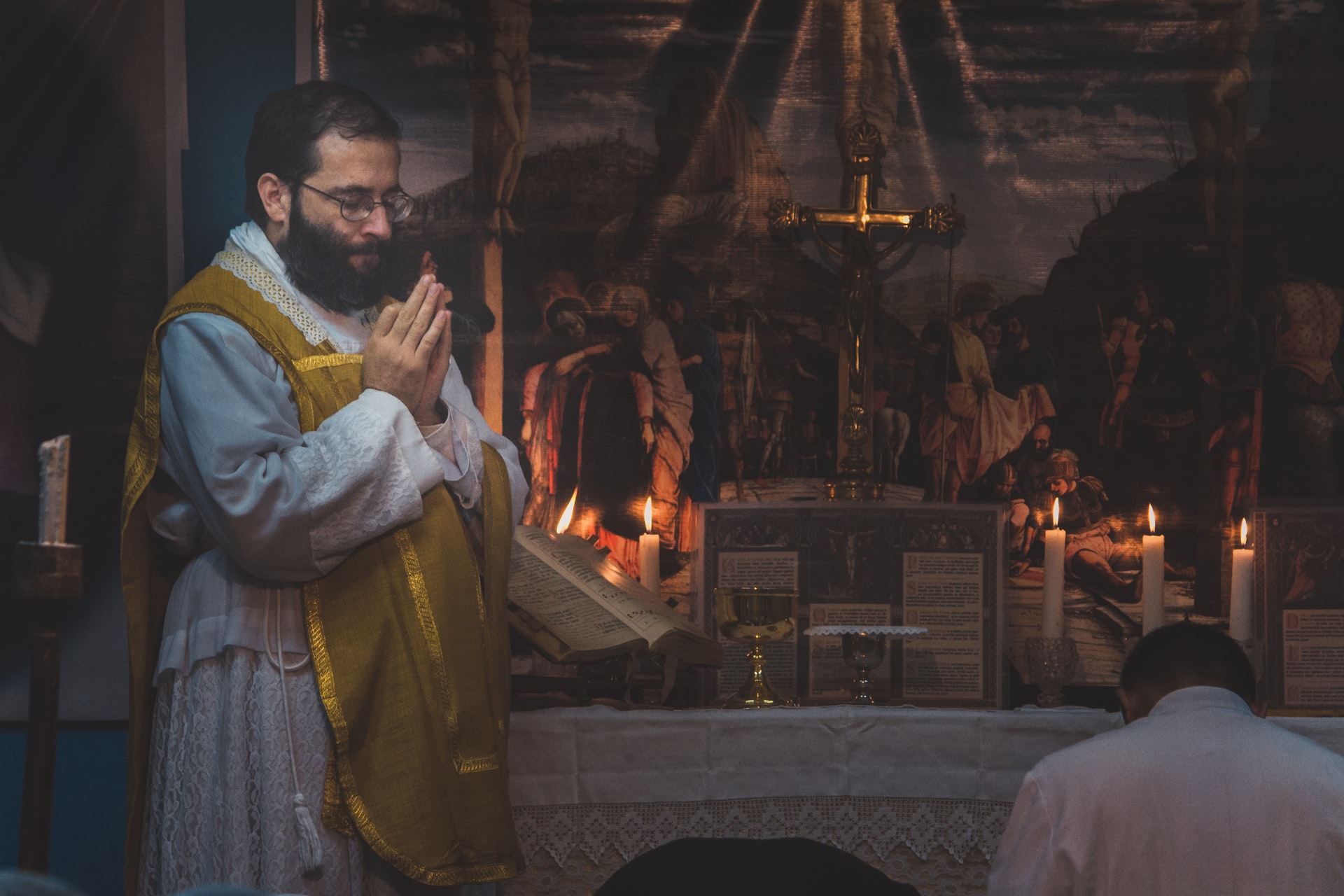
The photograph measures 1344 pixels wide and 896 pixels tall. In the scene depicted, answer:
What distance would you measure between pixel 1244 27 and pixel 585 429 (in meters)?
2.95

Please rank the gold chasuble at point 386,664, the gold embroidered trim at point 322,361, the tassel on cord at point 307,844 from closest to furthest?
1. the tassel on cord at point 307,844
2. the gold chasuble at point 386,664
3. the gold embroidered trim at point 322,361

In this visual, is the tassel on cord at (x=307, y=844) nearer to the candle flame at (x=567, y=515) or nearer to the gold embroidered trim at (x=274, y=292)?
the gold embroidered trim at (x=274, y=292)

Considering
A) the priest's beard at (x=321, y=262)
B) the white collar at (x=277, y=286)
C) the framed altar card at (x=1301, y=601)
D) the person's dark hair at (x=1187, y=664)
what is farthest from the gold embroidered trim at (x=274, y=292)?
the framed altar card at (x=1301, y=601)

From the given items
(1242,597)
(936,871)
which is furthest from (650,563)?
(1242,597)

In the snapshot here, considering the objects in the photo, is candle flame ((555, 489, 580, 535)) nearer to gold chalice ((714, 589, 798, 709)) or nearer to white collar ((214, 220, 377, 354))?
gold chalice ((714, 589, 798, 709))

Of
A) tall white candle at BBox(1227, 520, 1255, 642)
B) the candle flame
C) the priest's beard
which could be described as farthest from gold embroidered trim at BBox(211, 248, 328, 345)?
tall white candle at BBox(1227, 520, 1255, 642)

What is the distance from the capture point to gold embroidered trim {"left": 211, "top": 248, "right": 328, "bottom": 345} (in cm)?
366

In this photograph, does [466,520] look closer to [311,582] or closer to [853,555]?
[311,582]

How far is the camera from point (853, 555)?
5.05 metres

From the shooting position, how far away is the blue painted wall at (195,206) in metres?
4.69

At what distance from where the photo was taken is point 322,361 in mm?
3619

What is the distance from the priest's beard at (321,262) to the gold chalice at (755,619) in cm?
139

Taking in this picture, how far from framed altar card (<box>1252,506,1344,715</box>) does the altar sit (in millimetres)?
1225

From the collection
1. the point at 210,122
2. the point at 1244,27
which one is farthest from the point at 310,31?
the point at 1244,27
